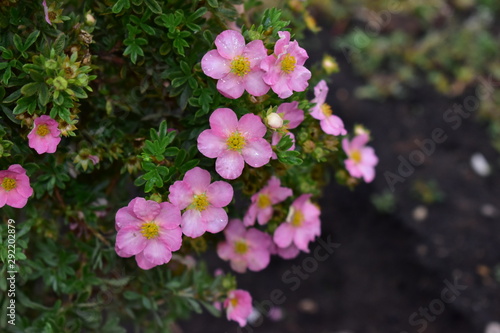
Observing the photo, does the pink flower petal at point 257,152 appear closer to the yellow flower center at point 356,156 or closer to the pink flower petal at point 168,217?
the pink flower petal at point 168,217

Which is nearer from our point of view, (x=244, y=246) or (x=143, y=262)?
(x=143, y=262)

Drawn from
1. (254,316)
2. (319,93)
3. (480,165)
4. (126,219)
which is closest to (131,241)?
(126,219)

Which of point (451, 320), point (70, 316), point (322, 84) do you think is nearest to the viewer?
point (322, 84)

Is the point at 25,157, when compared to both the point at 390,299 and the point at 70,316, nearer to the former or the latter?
the point at 70,316

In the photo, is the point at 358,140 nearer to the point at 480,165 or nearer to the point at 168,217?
the point at 168,217

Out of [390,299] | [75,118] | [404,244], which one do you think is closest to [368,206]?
[404,244]

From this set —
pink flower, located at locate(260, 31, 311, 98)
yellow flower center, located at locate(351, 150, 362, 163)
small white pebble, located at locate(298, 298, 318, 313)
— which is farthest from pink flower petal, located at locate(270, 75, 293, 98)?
small white pebble, located at locate(298, 298, 318, 313)
